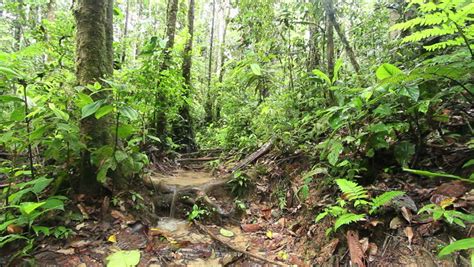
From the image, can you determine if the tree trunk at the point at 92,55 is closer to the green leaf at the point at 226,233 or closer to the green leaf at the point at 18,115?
the green leaf at the point at 18,115

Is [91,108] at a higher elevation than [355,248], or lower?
higher

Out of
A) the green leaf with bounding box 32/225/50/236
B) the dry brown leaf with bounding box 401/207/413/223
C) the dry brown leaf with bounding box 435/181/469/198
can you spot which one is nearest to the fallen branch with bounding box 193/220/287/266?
the dry brown leaf with bounding box 401/207/413/223

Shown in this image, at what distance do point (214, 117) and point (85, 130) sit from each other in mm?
8983

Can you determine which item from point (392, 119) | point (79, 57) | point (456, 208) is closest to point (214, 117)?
point (79, 57)

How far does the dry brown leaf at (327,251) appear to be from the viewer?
268 centimetres

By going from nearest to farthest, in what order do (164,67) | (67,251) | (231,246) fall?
1. (67,251)
2. (231,246)
3. (164,67)

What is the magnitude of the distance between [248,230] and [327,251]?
1.45 metres

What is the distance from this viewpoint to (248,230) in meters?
3.96

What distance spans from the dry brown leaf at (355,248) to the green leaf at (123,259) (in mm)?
1986

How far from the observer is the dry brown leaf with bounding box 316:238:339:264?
2684 mm

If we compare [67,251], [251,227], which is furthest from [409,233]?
[67,251]

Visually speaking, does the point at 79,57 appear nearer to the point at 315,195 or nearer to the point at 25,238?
the point at 25,238

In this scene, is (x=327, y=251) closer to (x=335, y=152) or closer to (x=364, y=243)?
(x=364, y=243)

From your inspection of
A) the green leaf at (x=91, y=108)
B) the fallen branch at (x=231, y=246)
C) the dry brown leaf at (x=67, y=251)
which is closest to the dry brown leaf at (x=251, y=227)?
the fallen branch at (x=231, y=246)
